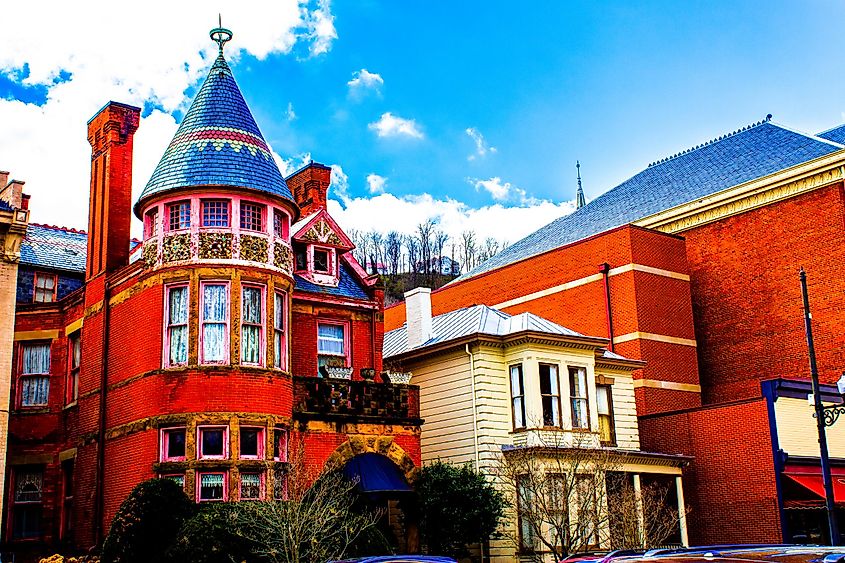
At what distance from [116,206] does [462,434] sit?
42.4ft

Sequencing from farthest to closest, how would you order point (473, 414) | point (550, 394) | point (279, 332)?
point (550, 394) < point (473, 414) < point (279, 332)

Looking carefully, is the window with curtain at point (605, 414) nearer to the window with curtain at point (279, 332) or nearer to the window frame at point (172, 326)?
the window with curtain at point (279, 332)

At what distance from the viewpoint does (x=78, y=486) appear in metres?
29.1

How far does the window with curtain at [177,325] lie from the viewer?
2595 cm

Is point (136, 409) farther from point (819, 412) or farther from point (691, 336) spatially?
point (691, 336)

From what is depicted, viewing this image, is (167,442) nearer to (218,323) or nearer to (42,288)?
(218,323)

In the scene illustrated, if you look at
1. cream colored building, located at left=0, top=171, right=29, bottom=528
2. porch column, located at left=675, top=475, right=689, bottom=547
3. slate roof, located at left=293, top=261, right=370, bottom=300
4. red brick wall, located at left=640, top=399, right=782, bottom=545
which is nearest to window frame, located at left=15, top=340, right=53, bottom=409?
cream colored building, located at left=0, top=171, right=29, bottom=528

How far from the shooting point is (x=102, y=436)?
27.9 meters

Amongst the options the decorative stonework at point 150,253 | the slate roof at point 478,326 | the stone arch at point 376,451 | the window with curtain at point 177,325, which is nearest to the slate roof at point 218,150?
the decorative stonework at point 150,253

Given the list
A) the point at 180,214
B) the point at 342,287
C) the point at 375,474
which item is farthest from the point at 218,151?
the point at 375,474

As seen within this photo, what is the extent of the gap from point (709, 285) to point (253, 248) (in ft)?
85.5

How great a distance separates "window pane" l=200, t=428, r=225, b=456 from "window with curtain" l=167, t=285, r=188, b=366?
195 cm

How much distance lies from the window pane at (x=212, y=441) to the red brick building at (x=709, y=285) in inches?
698

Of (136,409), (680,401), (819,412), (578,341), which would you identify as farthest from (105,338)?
(680,401)
